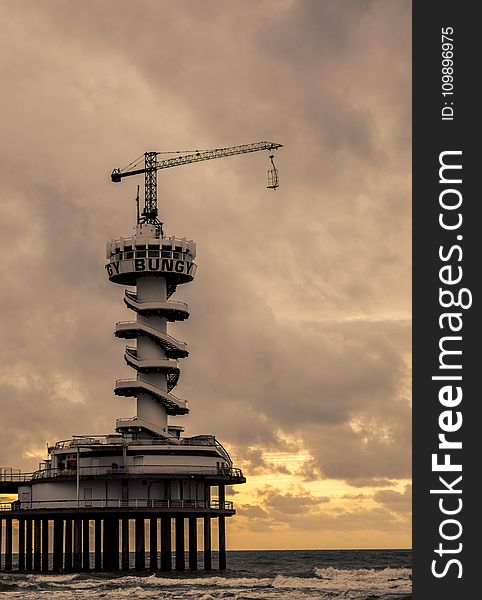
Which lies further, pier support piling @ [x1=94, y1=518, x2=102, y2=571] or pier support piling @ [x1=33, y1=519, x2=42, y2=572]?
pier support piling @ [x1=33, y1=519, x2=42, y2=572]

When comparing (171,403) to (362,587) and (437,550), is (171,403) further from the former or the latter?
(437,550)

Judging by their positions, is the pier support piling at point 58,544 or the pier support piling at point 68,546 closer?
the pier support piling at point 68,546

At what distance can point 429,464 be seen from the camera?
42.1 metres

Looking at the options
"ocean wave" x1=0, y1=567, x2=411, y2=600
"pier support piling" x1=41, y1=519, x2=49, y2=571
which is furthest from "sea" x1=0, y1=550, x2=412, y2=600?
"pier support piling" x1=41, y1=519, x2=49, y2=571

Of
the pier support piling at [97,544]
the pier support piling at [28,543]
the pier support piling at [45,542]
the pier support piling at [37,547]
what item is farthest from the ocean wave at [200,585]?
the pier support piling at [28,543]

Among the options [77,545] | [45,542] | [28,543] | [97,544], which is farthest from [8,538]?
[77,545]

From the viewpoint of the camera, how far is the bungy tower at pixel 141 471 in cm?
11212

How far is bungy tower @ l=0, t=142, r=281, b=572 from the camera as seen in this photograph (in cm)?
11212

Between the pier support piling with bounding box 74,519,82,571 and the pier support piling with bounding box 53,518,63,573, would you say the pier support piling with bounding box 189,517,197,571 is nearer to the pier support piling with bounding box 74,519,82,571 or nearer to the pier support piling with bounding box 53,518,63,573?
the pier support piling with bounding box 74,519,82,571

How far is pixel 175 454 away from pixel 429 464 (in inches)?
2852

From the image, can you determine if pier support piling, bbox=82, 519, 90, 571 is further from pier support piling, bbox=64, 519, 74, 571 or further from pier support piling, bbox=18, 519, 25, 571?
pier support piling, bbox=18, 519, 25, 571

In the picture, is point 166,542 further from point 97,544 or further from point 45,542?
point 45,542

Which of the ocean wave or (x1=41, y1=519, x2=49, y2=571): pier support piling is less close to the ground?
(x1=41, y1=519, x2=49, y2=571): pier support piling

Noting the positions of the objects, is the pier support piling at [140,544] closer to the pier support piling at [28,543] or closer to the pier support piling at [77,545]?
the pier support piling at [77,545]
